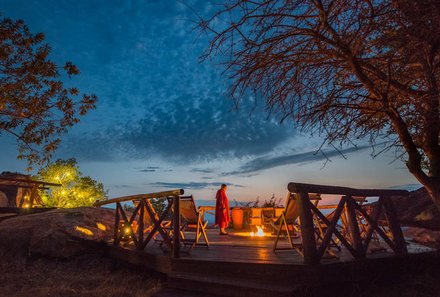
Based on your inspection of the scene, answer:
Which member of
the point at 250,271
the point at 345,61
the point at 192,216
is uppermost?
the point at 345,61

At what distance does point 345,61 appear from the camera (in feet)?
13.6

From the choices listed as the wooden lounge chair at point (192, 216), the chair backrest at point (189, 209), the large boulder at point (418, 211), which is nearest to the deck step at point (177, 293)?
the wooden lounge chair at point (192, 216)

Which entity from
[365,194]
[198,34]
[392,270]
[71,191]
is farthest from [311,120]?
[71,191]

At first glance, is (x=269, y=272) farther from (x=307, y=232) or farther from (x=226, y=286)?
(x=307, y=232)

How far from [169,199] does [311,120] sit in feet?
9.50

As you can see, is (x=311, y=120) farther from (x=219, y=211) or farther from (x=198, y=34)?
(x=219, y=211)

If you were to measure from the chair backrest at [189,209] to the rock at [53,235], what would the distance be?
2.69 metres

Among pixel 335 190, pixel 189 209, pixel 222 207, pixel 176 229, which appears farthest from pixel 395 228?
pixel 222 207

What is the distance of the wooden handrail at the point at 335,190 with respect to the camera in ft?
13.4

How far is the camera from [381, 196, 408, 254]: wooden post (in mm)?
4832

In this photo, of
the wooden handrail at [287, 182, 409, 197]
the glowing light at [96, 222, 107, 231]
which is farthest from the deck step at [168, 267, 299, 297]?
the glowing light at [96, 222, 107, 231]

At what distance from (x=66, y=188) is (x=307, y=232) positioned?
57.6 ft

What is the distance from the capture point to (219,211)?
376 inches

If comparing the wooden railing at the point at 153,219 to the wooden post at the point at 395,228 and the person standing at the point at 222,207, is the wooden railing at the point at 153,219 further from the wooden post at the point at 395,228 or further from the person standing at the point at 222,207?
the wooden post at the point at 395,228
